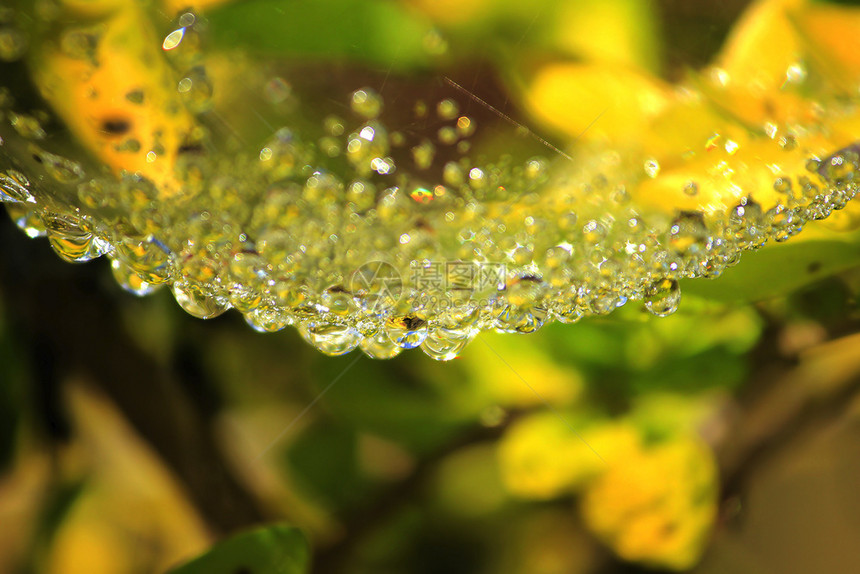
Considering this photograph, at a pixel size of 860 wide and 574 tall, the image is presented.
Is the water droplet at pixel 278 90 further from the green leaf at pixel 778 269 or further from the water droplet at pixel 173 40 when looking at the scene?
the green leaf at pixel 778 269

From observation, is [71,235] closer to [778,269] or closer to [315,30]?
[315,30]

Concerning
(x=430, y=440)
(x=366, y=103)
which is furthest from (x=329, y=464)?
(x=366, y=103)

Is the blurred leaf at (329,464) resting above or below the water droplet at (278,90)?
below

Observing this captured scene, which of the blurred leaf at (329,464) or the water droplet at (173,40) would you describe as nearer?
the water droplet at (173,40)

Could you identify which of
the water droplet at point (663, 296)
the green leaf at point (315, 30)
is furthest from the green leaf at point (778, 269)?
the green leaf at point (315, 30)

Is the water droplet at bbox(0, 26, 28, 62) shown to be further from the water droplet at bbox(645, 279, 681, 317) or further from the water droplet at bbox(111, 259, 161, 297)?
the water droplet at bbox(645, 279, 681, 317)

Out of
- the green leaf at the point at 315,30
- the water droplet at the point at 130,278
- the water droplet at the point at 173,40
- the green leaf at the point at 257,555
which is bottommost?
the green leaf at the point at 257,555
